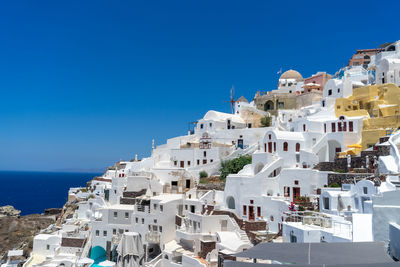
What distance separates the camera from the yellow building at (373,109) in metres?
34.7

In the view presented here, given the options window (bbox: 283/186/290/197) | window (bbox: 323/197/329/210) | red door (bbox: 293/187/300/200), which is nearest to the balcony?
window (bbox: 283/186/290/197)

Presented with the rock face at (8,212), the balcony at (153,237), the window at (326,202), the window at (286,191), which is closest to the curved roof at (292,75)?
the window at (286,191)

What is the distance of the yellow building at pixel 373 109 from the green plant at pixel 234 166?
12.3 m

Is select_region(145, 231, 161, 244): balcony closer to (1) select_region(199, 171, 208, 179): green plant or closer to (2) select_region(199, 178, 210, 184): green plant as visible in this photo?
(2) select_region(199, 178, 210, 184): green plant

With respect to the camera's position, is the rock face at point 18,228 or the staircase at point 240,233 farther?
the rock face at point 18,228

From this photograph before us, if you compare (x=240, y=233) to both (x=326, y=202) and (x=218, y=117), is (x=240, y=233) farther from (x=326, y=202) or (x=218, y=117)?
(x=218, y=117)

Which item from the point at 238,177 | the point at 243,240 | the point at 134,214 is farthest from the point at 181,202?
the point at 243,240

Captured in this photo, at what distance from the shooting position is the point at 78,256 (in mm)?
38562

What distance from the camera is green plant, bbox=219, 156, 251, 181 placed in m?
43.4

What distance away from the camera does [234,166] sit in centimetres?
4391

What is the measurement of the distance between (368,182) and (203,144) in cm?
3133

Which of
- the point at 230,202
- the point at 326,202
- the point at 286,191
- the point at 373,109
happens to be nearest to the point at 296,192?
the point at 286,191

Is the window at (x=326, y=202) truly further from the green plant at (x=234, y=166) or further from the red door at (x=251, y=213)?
the green plant at (x=234, y=166)

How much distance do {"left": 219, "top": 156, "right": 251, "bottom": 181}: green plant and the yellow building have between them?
40.5ft
